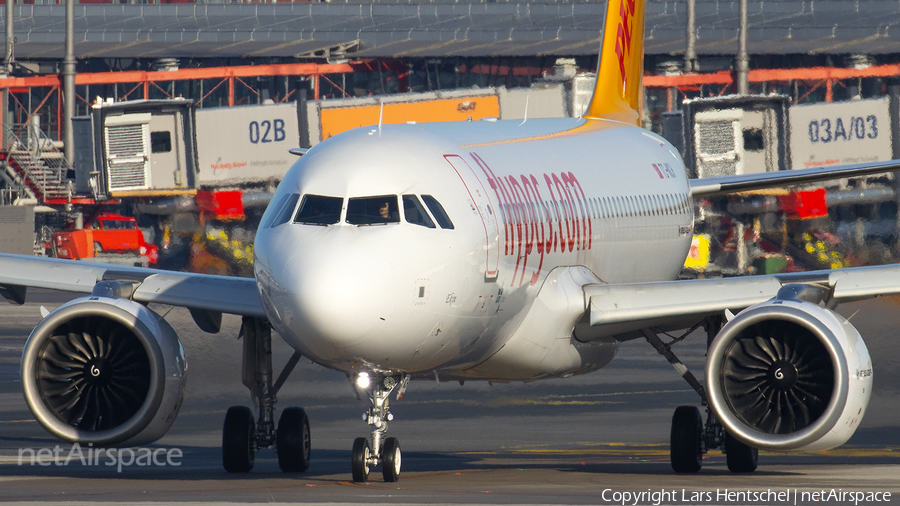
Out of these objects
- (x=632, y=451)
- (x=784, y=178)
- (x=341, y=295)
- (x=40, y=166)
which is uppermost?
(x=40, y=166)

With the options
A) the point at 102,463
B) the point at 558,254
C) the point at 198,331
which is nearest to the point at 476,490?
the point at 558,254

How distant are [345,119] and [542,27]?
906 inches

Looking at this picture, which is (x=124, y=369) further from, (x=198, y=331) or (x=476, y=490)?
(x=198, y=331)

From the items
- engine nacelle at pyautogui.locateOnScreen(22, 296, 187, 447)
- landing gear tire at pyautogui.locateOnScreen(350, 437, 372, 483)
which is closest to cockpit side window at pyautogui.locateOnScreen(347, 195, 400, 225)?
landing gear tire at pyautogui.locateOnScreen(350, 437, 372, 483)

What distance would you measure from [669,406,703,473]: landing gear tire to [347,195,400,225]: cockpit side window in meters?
5.51

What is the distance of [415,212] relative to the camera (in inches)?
547

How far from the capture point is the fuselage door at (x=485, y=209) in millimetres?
14820

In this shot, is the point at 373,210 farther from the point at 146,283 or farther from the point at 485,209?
the point at 146,283

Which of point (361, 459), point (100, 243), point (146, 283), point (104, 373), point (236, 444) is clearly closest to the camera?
point (361, 459)

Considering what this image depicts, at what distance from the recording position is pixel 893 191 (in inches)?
2063

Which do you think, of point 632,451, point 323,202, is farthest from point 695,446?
point 323,202

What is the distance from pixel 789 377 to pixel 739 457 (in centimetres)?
252

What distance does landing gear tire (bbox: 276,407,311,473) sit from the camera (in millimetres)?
17203

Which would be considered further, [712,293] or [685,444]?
[685,444]
